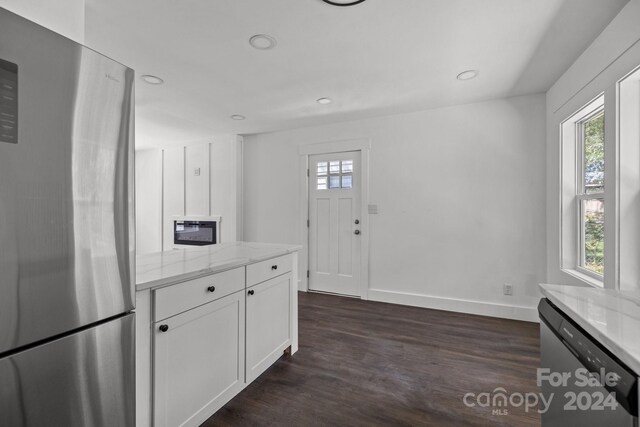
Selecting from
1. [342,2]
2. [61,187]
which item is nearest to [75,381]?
[61,187]

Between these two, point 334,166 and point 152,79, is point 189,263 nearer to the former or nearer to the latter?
point 152,79

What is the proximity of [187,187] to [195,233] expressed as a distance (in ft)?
2.78

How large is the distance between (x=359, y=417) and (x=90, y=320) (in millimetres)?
1483

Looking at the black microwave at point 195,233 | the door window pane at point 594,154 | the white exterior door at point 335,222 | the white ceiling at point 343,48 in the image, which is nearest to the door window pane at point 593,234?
the door window pane at point 594,154

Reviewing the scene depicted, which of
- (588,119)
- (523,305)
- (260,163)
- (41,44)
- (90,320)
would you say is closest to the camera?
(41,44)

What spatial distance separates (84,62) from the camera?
2.86 ft

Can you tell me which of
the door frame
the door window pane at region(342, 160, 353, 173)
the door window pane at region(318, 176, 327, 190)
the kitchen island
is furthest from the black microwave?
the kitchen island

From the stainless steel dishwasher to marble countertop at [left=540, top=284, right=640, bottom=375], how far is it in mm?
30

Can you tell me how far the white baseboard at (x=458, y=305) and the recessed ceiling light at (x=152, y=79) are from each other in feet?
11.0

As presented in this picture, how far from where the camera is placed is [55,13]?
125 centimetres

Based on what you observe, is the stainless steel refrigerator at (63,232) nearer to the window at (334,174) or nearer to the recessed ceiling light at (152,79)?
the recessed ceiling light at (152,79)

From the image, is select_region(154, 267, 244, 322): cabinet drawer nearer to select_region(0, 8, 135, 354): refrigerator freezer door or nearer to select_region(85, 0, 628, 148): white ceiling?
select_region(0, 8, 135, 354): refrigerator freezer door

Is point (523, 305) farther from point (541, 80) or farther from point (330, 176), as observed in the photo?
point (330, 176)

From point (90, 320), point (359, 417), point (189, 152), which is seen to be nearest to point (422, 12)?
point (90, 320)
